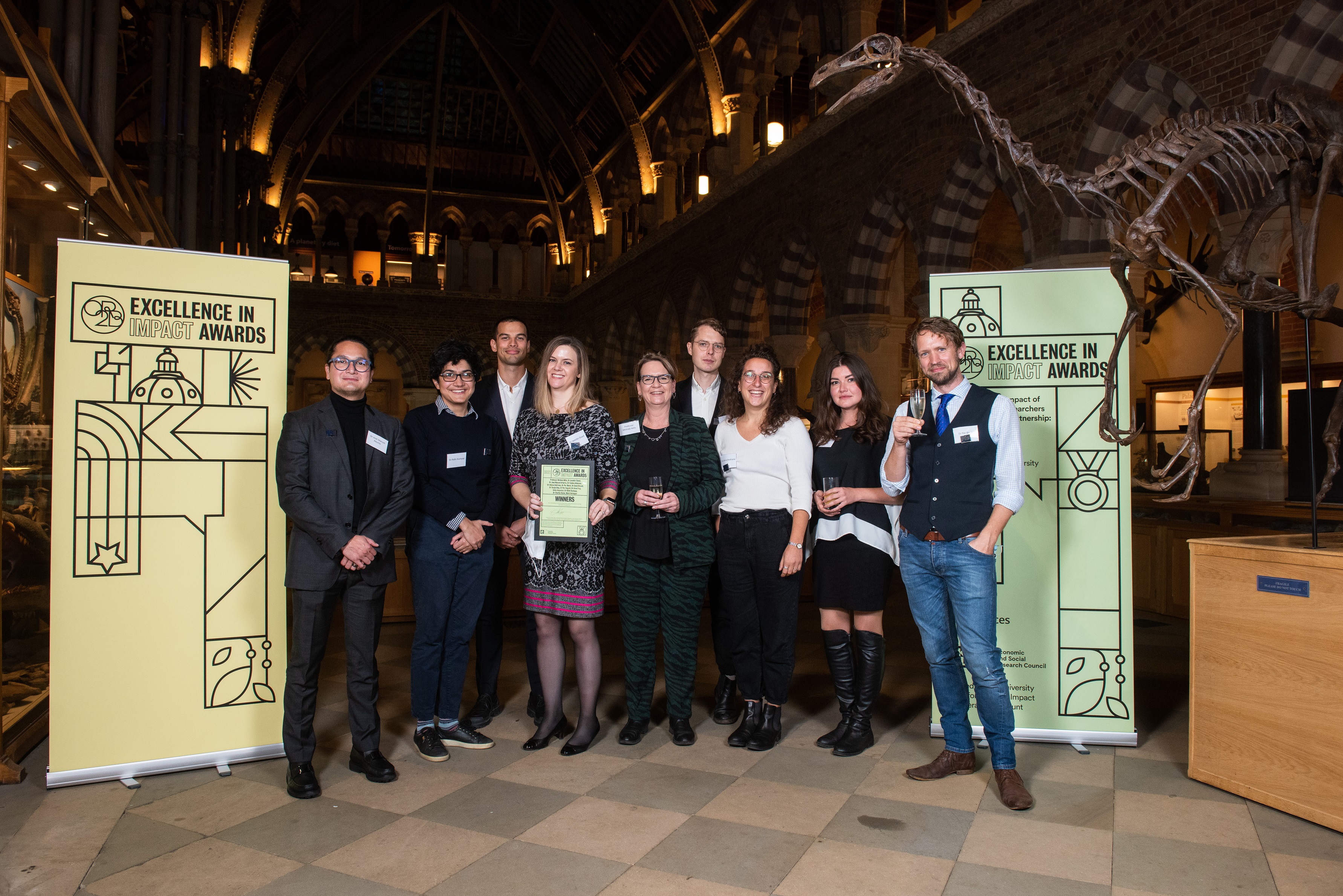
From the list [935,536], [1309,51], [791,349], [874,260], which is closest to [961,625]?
[935,536]

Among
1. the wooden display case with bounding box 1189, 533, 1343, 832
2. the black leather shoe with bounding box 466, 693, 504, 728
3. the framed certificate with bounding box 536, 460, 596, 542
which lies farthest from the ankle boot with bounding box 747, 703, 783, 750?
the wooden display case with bounding box 1189, 533, 1343, 832

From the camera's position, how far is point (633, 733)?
347cm

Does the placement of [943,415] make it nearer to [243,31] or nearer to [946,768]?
[946,768]

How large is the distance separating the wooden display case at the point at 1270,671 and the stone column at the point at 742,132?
10746mm

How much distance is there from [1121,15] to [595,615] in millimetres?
5770

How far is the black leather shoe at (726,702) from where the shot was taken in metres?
3.81

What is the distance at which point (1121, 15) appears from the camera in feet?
20.5

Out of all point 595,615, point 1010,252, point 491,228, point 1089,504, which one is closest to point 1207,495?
point 1089,504

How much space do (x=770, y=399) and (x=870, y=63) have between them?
1.23 metres

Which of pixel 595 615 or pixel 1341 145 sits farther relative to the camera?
pixel 595 615

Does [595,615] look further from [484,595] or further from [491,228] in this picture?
[491,228]

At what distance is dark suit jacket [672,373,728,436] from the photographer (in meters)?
3.71

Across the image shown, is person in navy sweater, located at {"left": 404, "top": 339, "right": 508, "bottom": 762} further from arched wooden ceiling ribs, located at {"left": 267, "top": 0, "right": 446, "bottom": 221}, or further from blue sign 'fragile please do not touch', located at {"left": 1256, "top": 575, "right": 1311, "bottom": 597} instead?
arched wooden ceiling ribs, located at {"left": 267, "top": 0, "right": 446, "bottom": 221}

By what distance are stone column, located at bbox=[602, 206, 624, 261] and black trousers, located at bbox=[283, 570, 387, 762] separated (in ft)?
53.0
